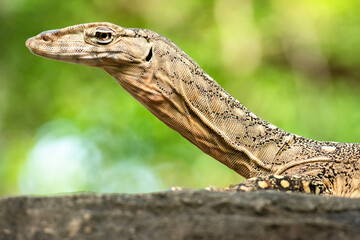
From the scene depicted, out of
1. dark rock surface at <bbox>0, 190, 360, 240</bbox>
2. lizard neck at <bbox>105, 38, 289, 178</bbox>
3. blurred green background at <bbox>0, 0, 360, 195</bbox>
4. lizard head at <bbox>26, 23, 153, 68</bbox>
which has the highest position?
blurred green background at <bbox>0, 0, 360, 195</bbox>

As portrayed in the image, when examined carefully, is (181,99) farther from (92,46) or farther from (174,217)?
(174,217)

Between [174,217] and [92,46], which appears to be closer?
[174,217]

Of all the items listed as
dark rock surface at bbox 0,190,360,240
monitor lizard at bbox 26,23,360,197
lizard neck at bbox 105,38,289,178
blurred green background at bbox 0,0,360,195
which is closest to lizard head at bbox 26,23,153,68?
monitor lizard at bbox 26,23,360,197

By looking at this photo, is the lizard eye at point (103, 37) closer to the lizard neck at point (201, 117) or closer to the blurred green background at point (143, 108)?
the lizard neck at point (201, 117)

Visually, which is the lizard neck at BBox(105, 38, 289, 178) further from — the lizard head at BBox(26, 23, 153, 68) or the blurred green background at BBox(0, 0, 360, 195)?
the blurred green background at BBox(0, 0, 360, 195)

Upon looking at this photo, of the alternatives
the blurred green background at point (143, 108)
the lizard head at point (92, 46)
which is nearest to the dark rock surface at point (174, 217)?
the lizard head at point (92, 46)

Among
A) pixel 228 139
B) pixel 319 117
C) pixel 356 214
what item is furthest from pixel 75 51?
pixel 319 117

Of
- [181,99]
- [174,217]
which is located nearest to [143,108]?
[181,99]
